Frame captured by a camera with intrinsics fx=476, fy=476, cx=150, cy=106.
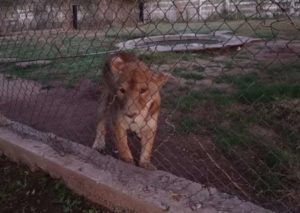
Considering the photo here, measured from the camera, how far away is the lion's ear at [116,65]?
11.4 ft

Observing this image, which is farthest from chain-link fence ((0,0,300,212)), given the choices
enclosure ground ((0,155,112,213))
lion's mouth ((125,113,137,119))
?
enclosure ground ((0,155,112,213))

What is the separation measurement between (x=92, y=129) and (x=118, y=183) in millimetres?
1560

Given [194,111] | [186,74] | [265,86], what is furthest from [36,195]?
[186,74]

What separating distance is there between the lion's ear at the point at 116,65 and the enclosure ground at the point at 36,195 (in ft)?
2.92

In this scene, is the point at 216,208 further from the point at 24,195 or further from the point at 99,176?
the point at 24,195

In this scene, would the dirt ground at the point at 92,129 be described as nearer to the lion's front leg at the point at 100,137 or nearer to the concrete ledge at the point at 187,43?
the lion's front leg at the point at 100,137

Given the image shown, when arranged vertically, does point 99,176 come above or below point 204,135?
above

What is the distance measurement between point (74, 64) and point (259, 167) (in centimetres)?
491

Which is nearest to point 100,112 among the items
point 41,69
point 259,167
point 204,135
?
point 204,135

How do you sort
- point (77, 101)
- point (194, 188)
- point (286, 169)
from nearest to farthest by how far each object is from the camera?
point (194, 188), point (286, 169), point (77, 101)

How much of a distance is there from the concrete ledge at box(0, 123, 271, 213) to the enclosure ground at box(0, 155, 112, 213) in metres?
0.05

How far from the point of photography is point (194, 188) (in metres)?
2.59

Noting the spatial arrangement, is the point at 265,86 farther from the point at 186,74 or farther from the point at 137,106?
the point at 137,106

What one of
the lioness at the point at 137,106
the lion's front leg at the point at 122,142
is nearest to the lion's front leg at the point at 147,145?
the lioness at the point at 137,106
